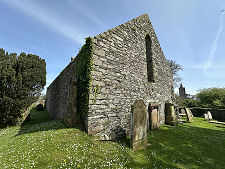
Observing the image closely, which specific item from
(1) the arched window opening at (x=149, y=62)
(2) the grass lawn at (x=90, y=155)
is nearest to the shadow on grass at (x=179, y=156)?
(2) the grass lawn at (x=90, y=155)

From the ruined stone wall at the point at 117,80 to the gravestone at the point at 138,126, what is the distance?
96 centimetres

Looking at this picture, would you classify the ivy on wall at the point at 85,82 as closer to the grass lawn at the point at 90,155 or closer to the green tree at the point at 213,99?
the grass lawn at the point at 90,155

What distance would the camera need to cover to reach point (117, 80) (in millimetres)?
4922

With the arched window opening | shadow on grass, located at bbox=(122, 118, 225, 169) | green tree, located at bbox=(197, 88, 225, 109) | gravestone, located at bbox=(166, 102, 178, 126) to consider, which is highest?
the arched window opening

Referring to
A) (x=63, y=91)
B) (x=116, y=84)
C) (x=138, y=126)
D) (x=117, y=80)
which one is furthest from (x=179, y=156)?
(x=63, y=91)

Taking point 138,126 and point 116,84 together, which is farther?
point 116,84

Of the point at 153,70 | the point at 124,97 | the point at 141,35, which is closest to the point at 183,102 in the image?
the point at 153,70

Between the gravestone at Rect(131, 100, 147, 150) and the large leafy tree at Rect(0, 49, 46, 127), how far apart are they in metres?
8.92

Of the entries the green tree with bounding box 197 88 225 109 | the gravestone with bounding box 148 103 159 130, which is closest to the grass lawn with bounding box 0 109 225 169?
the gravestone with bounding box 148 103 159 130

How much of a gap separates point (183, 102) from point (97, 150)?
2456cm

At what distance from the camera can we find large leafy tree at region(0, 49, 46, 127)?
7363 mm

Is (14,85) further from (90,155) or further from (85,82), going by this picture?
(90,155)

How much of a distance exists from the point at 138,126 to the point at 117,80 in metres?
2.24

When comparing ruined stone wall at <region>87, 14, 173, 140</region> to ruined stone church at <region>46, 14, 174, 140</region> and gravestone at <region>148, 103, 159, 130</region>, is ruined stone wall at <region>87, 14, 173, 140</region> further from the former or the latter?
gravestone at <region>148, 103, 159, 130</region>
